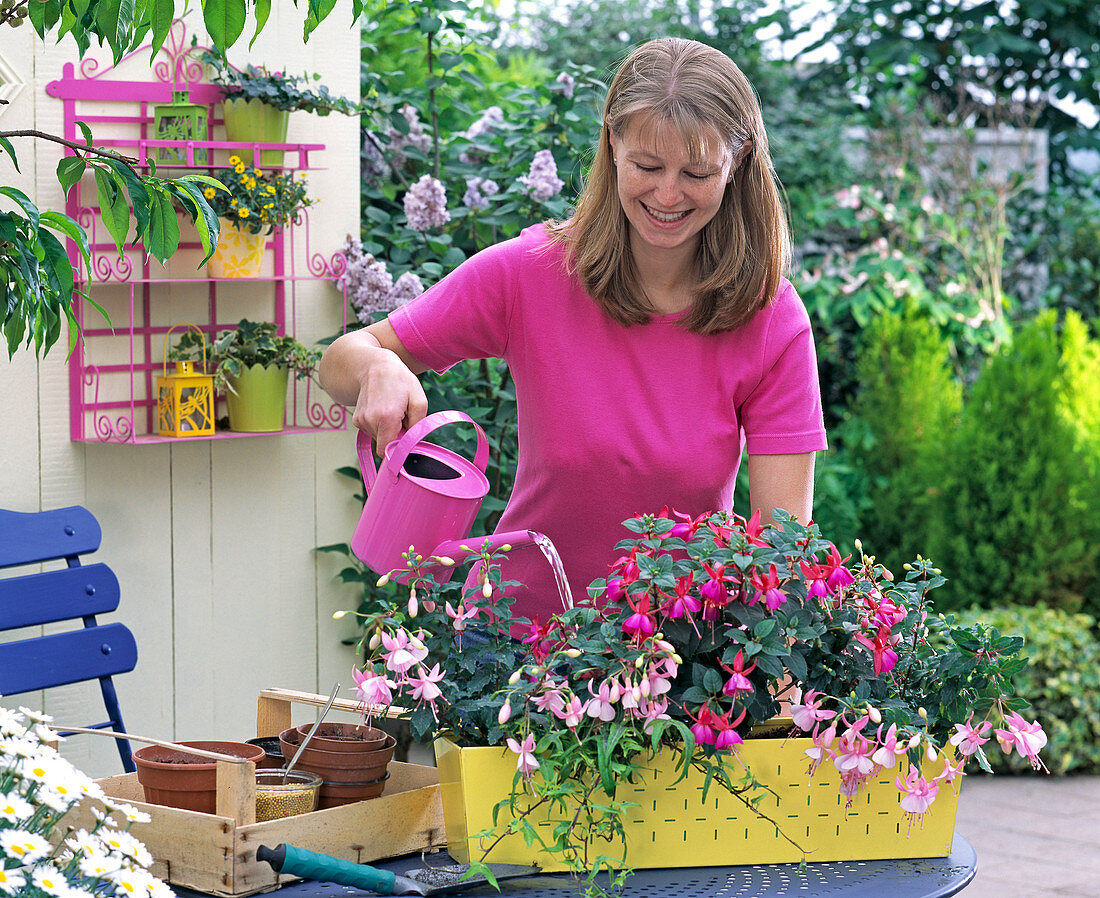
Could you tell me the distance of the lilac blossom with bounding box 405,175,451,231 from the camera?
2.82 m

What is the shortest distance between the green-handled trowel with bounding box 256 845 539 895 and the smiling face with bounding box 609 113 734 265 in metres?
0.71

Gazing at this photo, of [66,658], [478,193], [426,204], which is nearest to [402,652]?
[66,658]

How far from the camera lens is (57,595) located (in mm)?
2193

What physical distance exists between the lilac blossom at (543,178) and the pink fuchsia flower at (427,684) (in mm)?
1808

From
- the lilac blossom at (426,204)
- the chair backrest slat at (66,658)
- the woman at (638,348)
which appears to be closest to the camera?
the woman at (638,348)

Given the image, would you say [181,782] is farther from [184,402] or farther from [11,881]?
[184,402]

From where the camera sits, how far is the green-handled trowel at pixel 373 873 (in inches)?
43.6

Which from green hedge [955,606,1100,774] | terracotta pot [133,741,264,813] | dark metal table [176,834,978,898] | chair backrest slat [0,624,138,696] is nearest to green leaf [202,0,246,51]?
terracotta pot [133,741,264,813]

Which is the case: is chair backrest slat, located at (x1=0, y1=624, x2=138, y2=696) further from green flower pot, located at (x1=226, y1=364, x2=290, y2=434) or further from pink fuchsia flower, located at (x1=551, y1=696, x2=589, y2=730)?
pink fuchsia flower, located at (x1=551, y1=696, x2=589, y2=730)

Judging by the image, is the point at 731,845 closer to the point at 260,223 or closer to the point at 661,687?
the point at 661,687

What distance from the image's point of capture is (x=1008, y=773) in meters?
4.00

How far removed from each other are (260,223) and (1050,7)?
4.23 m

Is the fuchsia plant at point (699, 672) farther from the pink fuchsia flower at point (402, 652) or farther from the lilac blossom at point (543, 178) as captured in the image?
the lilac blossom at point (543, 178)

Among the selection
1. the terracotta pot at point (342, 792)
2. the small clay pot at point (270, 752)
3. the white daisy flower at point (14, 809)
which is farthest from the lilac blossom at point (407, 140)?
the white daisy flower at point (14, 809)
